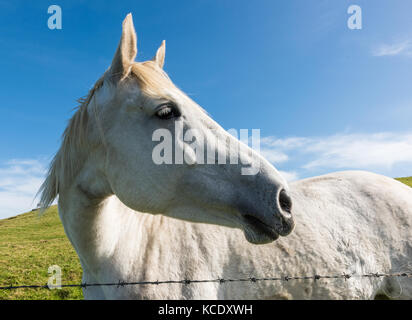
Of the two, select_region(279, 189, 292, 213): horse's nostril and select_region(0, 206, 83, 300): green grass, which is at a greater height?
select_region(279, 189, 292, 213): horse's nostril

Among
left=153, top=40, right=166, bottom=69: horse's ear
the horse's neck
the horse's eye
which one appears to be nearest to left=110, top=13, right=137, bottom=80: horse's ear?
the horse's eye

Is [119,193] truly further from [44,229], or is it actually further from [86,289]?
[44,229]

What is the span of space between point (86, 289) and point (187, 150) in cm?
178

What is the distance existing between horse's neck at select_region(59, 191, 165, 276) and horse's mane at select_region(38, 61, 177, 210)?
0.76 feet

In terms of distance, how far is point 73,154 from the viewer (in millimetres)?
2627

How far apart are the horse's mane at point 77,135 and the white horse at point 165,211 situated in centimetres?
1

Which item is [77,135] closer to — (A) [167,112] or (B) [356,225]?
(A) [167,112]

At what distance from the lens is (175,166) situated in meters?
2.27

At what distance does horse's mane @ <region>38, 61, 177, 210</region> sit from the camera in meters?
2.48

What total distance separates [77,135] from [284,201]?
1947 mm

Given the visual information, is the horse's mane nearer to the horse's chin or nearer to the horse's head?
the horse's head

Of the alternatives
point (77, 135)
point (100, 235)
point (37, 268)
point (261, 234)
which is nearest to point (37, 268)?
point (37, 268)

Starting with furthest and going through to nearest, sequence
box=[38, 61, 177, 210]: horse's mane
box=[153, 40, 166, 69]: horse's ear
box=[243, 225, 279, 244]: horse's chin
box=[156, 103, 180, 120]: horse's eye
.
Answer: box=[153, 40, 166, 69]: horse's ear
box=[38, 61, 177, 210]: horse's mane
box=[156, 103, 180, 120]: horse's eye
box=[243, 225, 279, 244]: horse's chin

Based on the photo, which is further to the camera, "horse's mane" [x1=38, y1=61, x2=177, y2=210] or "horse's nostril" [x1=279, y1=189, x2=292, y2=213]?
"horse's mane" [x1=38, y1=61, x2=177, y2=210]
